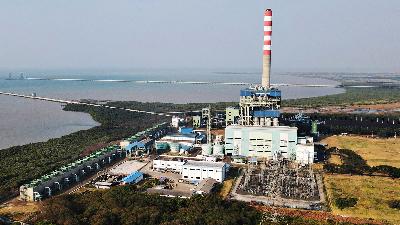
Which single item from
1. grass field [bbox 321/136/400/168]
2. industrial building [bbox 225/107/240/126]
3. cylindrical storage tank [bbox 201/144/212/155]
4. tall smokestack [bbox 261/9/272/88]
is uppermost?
tall smokestack [bbox 261/9/272/88]

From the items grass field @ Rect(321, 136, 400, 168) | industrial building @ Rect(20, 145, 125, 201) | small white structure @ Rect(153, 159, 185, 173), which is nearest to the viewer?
industrial building @ Rect(20, 145, 125, 201)

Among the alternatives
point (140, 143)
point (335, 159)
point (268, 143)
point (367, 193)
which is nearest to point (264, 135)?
point (268, 143)

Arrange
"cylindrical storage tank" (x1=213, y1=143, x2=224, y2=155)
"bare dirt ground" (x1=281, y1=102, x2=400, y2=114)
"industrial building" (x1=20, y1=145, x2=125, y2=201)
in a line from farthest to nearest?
"bare dirt ground" (x1=281, y1=102, x2=400, y2=114)
"cylindrical storage tank" (x1=213, y1=143, x2=224, y2=155)
"industrial building" (x1=20, y1=145, x2=125, y2=201)

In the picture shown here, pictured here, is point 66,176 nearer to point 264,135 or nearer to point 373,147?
point 264,135

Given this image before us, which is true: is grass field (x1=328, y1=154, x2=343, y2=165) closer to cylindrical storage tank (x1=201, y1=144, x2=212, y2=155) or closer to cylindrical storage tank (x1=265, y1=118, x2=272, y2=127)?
cylindrical storage tank (x1=265, y1=118, x2=272, y2=127)

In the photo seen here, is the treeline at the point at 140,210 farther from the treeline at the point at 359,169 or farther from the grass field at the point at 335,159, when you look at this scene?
the grass field at the point at 335,159

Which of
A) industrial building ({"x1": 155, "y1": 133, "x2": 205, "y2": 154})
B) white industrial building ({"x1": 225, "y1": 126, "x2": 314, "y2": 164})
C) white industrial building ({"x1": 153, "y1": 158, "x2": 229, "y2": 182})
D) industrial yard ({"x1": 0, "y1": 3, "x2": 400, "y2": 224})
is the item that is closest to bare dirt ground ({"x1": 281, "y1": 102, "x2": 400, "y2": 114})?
industrial yard ({"x1": 0, "y1": 3, "x2": 400, "y2": 224})
